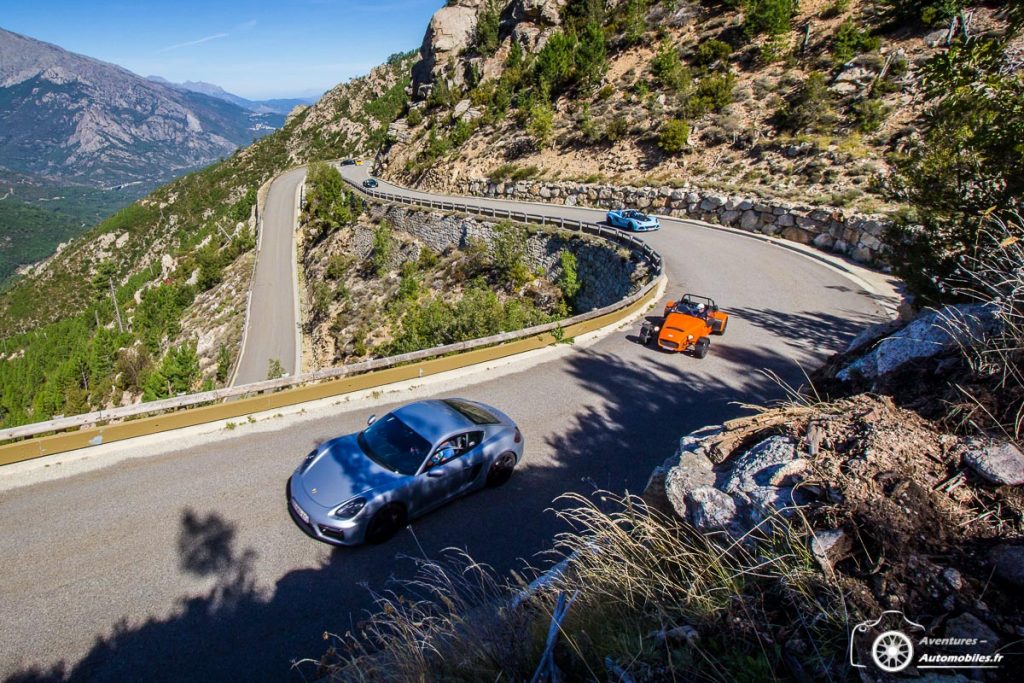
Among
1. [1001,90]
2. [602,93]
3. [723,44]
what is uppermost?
[723,44]

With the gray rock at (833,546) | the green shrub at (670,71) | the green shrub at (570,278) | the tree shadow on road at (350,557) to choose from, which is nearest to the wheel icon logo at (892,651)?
the gray rock at (833,546)

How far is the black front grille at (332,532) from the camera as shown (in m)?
6.01

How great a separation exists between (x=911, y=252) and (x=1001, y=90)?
7.92ft

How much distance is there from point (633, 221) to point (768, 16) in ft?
77.1

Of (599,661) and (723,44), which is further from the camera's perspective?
(723,44)

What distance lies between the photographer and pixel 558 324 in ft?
41.8

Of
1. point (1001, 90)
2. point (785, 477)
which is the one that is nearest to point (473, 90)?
point (1001, 90)

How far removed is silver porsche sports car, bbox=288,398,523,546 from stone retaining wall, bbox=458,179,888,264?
12.0 m

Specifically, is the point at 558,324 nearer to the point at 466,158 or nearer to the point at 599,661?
the point at 599,661

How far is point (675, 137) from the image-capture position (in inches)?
1240

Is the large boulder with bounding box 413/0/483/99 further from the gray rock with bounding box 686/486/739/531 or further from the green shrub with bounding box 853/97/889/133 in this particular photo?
the gray rock with bounding box 686/486/739/531

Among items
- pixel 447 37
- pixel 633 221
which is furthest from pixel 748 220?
pixel 447 37

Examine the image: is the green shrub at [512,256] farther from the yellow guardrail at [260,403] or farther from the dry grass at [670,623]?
the dry grass at [670,623]

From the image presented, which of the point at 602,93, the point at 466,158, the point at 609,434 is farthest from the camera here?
the point at 466,158
